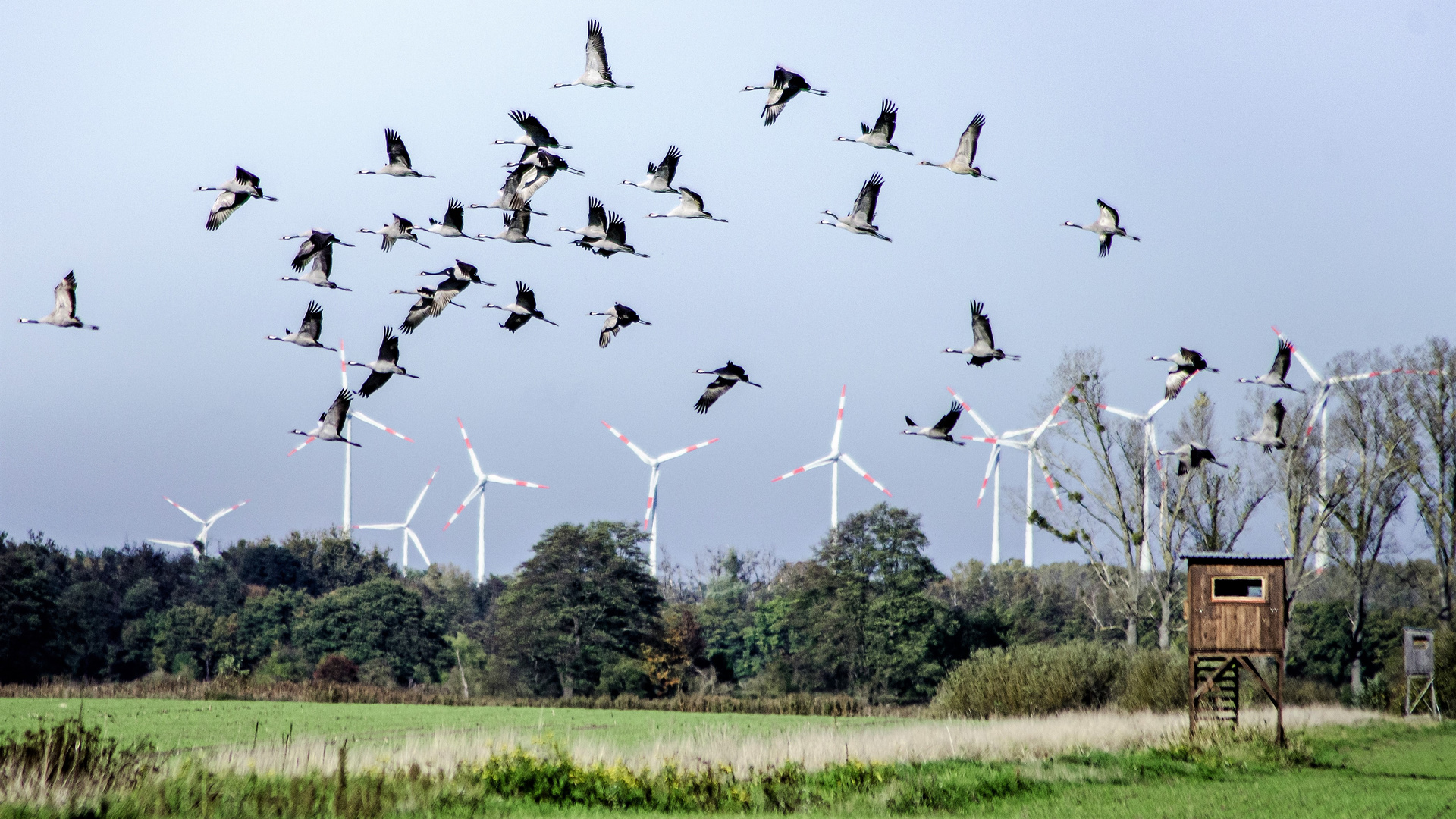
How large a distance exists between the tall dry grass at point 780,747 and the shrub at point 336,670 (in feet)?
105

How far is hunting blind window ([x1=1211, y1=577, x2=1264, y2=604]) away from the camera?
1383 inches

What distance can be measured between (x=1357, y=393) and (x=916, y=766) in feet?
137

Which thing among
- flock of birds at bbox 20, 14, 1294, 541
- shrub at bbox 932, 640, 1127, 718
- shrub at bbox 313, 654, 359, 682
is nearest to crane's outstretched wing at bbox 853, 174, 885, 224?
flock of birds at bbox 20, 14, 1294, 541

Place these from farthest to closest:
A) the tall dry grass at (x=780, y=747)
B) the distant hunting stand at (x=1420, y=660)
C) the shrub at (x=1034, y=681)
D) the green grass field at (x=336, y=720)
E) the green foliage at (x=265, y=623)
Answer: the green foliage at (x=265, y=623)
the distant hunting stand at (x=1420, y=660)
the shrub at (x=1034, y=681)
the green grass field at (x=336, y=720)
the tall dry grass at (x=780, y=747)

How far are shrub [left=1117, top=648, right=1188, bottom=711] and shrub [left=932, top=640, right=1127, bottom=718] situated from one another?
93cm

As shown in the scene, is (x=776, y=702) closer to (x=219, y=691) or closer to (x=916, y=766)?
(x=219, y=691)

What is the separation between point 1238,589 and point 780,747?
14855 mm

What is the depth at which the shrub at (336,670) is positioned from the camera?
226 ft

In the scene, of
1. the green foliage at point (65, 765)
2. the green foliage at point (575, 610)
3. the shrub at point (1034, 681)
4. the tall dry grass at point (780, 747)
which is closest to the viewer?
the green foliage at point (65, 765)

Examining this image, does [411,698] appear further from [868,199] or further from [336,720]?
[868,199]

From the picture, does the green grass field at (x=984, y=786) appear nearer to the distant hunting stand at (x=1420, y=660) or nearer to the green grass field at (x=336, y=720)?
the green grass field at (x=336, y=720)

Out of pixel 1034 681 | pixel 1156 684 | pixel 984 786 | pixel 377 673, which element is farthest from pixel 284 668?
pixel 984 786

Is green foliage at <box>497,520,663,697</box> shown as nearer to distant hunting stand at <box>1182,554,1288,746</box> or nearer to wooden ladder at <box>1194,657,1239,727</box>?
wooden ladder at <box>1194,657,1239,727</box>

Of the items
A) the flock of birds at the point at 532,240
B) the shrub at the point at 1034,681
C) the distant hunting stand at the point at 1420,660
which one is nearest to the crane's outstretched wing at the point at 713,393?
the flock of birds at the point at 532,240
